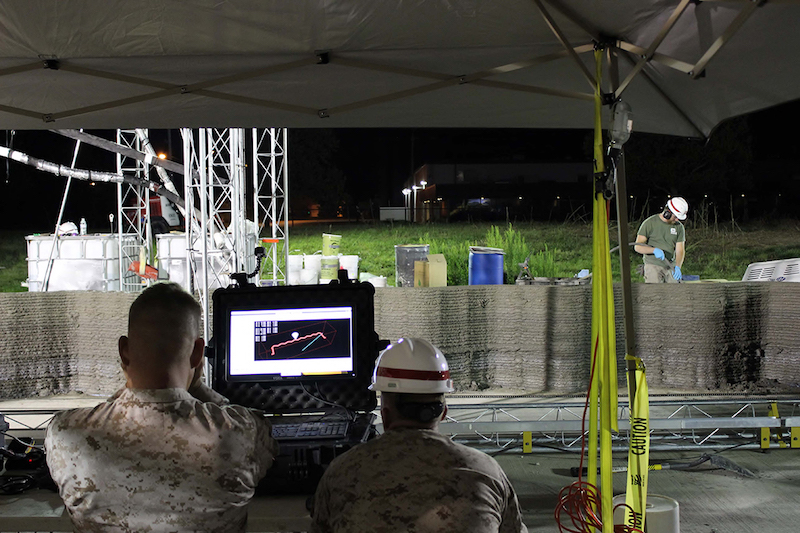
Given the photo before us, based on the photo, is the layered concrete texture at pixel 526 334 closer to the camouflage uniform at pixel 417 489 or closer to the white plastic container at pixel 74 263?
the camouflage uniform at pixel 417 489

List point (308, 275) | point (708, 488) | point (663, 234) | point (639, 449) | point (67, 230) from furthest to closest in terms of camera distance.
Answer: point (67, 230)
point (308, 275)
point (663, 234)
point (708, 488)
point (639, 449)

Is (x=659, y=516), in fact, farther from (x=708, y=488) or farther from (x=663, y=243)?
(x=663, y=243)

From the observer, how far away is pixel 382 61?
3.64 metres

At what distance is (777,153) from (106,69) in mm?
37365

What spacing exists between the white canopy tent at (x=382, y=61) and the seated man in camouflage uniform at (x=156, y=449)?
166cm

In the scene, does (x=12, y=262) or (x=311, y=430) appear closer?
(x=311, y=430)

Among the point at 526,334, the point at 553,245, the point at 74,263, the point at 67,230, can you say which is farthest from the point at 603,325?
the point at 553,245

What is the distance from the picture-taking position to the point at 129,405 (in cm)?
183

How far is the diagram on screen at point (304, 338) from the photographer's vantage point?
296 centimetres

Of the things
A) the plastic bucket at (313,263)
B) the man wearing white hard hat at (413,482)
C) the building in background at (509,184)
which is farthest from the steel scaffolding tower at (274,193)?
the building in background at (509,184)

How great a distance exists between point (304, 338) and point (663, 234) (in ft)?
24.4

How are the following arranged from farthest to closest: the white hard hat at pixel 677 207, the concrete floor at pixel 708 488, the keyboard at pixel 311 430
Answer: the white hard hat at pixel 677 207 → the concrete floor at pixel 708 488 → the keyboard at pixel 311 430

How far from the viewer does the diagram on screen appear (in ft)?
9.70

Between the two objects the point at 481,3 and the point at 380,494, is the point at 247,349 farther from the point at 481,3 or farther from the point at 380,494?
the point at 481,3
